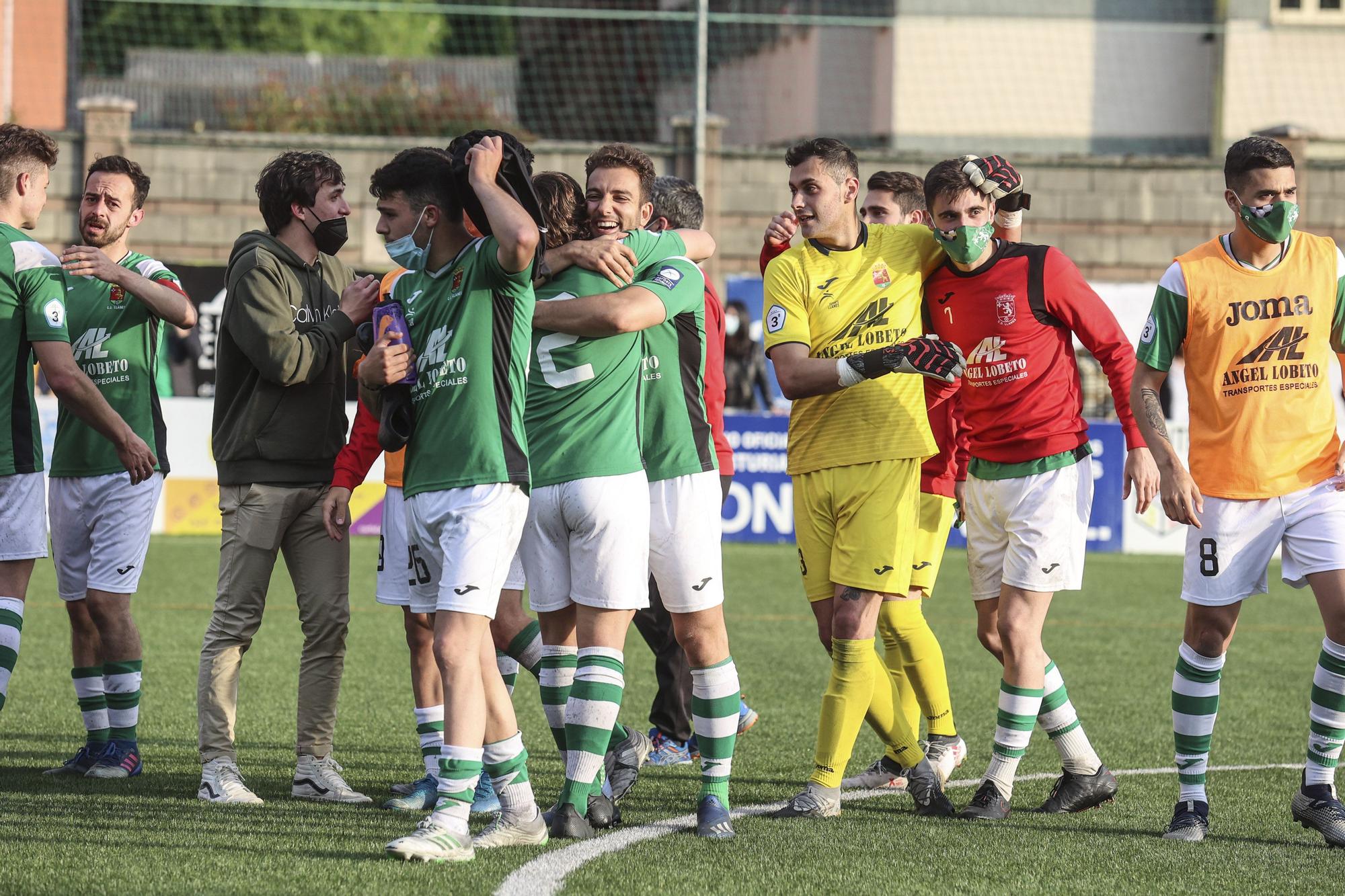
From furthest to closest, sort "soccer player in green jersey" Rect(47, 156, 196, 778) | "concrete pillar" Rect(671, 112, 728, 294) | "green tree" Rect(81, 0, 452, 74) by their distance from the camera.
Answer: "green tree" Rect(81, 0, 452, 74)
"concrete pillar" Rect(671, 112, 728, 294)
"soccer player in green jersey" Rect(47, 156, 196, 778)

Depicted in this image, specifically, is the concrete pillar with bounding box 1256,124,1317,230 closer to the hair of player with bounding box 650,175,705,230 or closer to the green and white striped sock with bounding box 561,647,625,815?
the hair of player with bounding box 650,175,705,230

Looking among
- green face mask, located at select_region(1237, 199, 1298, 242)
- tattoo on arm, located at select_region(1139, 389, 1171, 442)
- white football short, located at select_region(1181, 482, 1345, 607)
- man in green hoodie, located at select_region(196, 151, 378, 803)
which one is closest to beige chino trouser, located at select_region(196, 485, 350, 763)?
man in green hoodie, located at select_region(196, 151, 378, 803)

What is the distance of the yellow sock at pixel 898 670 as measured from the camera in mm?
5914

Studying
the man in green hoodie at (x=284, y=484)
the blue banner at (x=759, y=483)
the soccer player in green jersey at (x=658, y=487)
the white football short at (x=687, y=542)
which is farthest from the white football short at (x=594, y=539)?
the blue banner at (x=759, y=483)

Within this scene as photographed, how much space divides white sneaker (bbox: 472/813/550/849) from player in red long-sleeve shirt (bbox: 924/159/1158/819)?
66.5 inches

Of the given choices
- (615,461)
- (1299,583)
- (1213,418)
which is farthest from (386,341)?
(1299,583)

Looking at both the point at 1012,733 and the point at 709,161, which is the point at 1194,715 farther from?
the point at 709,161

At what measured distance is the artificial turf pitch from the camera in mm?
4562

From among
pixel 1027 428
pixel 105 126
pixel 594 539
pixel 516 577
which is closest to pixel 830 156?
pixel 1027 428

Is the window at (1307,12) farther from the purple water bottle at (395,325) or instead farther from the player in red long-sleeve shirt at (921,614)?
the purple water bottle at (395,325)

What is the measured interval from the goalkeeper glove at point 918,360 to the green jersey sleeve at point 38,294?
2927 mm

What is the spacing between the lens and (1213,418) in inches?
212

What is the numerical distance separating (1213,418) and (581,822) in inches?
102

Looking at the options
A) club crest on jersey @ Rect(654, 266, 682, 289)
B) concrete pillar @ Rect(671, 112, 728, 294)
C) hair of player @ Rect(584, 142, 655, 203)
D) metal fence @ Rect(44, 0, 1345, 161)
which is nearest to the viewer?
club crest on jersey @ Rect(654, 266, 682, 289)
